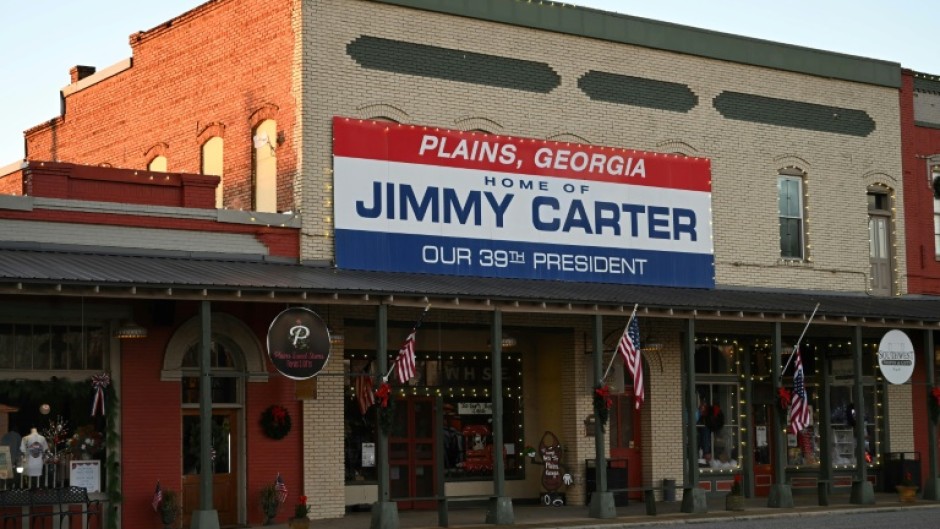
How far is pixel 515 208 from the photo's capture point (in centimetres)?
2789

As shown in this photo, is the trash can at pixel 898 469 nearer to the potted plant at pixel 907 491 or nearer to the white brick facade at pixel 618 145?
the white brick facade at pixel 618 145

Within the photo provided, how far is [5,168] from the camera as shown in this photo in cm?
3105

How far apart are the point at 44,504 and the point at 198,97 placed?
10.5 m

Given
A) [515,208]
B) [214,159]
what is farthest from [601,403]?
[214,159]

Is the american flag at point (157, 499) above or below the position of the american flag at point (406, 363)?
below

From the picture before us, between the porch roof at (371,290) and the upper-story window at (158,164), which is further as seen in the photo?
the upper-story window at (158,164)

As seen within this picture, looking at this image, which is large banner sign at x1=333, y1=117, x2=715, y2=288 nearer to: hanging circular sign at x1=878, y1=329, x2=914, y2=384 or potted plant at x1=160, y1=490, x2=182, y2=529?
hanging circular sign at x1=878, y1=329, x2=914, y2=384

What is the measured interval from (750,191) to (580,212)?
15.3ft

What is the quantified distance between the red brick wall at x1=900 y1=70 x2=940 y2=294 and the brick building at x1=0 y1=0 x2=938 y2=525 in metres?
0.28

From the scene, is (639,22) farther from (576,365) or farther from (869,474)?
(869,474)

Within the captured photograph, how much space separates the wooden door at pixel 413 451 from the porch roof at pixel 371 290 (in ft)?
10.1

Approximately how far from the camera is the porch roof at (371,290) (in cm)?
2058

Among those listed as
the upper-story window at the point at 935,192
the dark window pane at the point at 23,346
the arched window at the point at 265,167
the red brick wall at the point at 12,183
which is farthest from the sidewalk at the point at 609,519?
the red brick wall at the point at 12,183

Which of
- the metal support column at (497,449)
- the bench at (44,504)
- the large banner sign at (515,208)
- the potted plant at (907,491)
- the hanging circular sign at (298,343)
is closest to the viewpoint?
the bench at (44,504)
